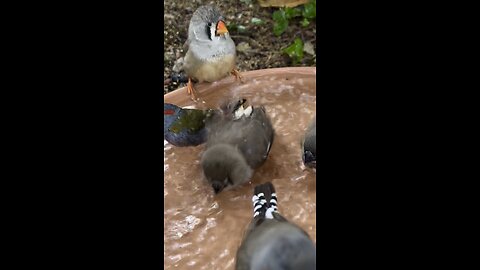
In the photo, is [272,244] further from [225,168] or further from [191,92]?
[191,92]

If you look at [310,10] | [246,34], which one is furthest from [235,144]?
[310,10]

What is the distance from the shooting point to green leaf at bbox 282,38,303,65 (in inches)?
88.0

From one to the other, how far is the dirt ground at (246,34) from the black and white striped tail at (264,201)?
0.60 m

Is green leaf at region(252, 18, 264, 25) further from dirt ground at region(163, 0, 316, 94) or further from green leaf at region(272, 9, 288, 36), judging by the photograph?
green leaf at region(272, 9, 288, 36)

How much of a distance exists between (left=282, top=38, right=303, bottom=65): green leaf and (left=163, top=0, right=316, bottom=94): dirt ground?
0.02m

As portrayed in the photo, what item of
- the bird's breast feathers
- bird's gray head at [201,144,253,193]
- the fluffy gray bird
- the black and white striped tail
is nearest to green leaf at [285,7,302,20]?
the bird's breast feathers

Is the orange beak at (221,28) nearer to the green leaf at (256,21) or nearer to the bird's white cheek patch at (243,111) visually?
the green leaf at (256,21)

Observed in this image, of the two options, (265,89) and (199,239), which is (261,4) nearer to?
(265,89)

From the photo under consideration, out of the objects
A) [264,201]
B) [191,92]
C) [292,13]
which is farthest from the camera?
[191,92]

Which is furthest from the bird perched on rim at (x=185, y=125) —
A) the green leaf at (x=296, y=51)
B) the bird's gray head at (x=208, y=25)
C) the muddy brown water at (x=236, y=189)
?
the green leaf at (x=296, y=51)

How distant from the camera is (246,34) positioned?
228 centimetres

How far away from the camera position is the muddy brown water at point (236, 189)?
1.85m

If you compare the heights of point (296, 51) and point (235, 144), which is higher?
point (296, 51)

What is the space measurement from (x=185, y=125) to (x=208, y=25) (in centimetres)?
48
